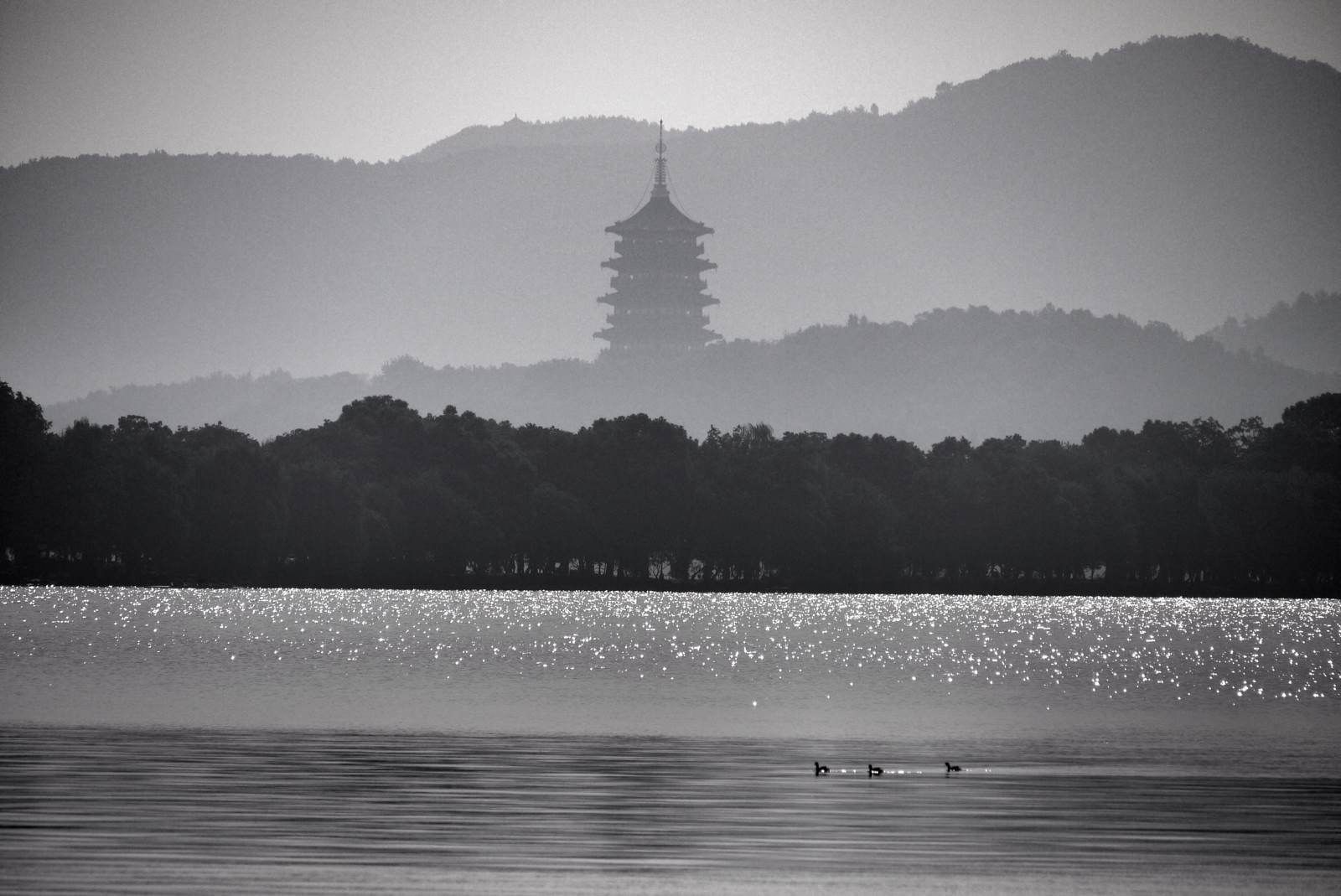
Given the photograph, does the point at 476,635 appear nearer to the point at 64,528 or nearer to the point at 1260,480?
the point at 64,528

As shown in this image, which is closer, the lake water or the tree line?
the lake water

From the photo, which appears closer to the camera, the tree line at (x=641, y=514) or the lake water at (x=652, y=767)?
the lake water at (x=652, y=767)

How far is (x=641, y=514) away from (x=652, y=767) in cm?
10493

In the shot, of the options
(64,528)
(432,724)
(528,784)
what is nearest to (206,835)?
(528,784)

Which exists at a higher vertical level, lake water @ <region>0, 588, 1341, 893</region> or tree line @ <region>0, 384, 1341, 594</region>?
tree line @ <region>0, 384, 1341, 594</region>

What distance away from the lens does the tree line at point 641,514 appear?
12862 centimetres

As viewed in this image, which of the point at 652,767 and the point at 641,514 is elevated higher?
the point at 641,514

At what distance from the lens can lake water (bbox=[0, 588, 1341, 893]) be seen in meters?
24.9

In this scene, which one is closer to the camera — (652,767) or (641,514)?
(652,767)

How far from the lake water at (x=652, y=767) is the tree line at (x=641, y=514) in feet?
155

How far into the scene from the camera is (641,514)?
141 metres

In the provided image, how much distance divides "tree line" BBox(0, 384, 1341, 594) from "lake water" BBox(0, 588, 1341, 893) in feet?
155

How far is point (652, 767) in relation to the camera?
117 feet

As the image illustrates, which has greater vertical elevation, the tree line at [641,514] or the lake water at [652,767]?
the tree line at [641,514]
